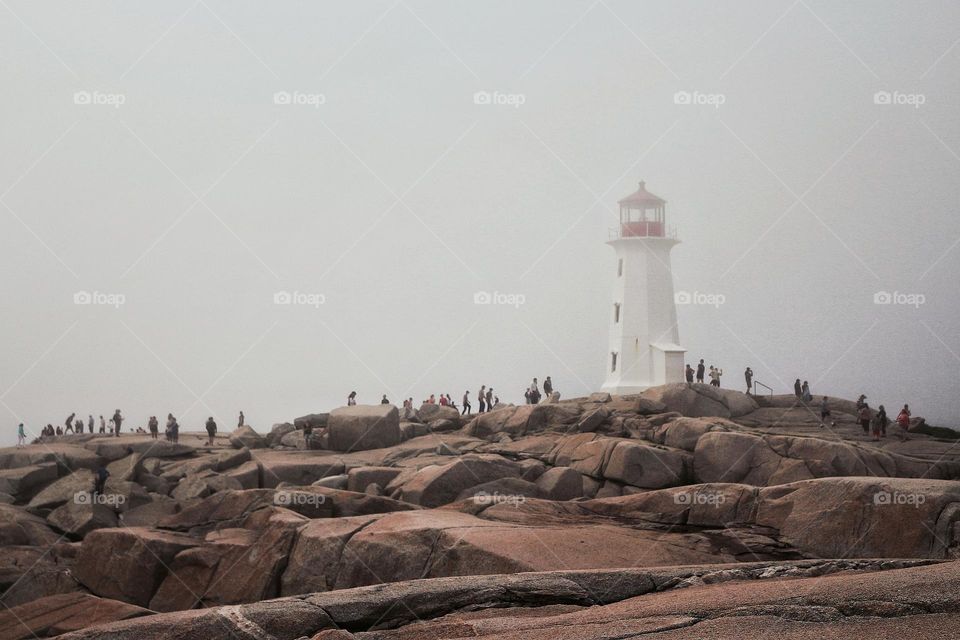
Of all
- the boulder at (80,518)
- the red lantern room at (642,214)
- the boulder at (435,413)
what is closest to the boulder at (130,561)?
the boulder at (80,518)

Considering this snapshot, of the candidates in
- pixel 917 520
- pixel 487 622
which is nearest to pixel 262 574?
pixel 487 622

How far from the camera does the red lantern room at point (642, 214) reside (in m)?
58.6

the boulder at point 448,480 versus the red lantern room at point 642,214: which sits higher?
the red lantern room at point 642,214

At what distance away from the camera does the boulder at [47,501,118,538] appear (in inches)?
→ 1169

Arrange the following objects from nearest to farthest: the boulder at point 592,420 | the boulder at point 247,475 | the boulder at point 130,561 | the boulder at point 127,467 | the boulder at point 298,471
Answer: the boulder at point 130,561 → the boulder at point 247,475 → the boulder at point 298,471 → the boulder at point 127,467 → the boulder at point 592,420

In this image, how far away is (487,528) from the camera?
17.4 meters

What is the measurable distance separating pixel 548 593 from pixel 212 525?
13224 mm

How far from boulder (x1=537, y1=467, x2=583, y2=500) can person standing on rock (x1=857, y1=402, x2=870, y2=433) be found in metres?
20.3

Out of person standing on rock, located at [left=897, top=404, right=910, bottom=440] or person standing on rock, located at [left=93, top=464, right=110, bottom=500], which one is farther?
person standing on rock, located at [left=897, top=404, right=910, bottom=440]

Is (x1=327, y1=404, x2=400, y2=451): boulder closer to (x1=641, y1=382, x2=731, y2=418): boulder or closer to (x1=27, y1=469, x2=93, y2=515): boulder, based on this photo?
(x1=27, y1=469, x2=93, y2=515): boulder

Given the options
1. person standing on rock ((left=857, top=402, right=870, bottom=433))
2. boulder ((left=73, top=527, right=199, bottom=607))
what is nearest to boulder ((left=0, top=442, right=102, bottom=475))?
boulder ((left=73, top=527, right=199, bottom=607))

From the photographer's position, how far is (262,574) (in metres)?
19.0

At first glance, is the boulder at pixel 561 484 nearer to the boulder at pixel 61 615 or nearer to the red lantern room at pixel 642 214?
the boulder at pixel 61 615

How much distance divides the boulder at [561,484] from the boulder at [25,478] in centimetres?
1978
